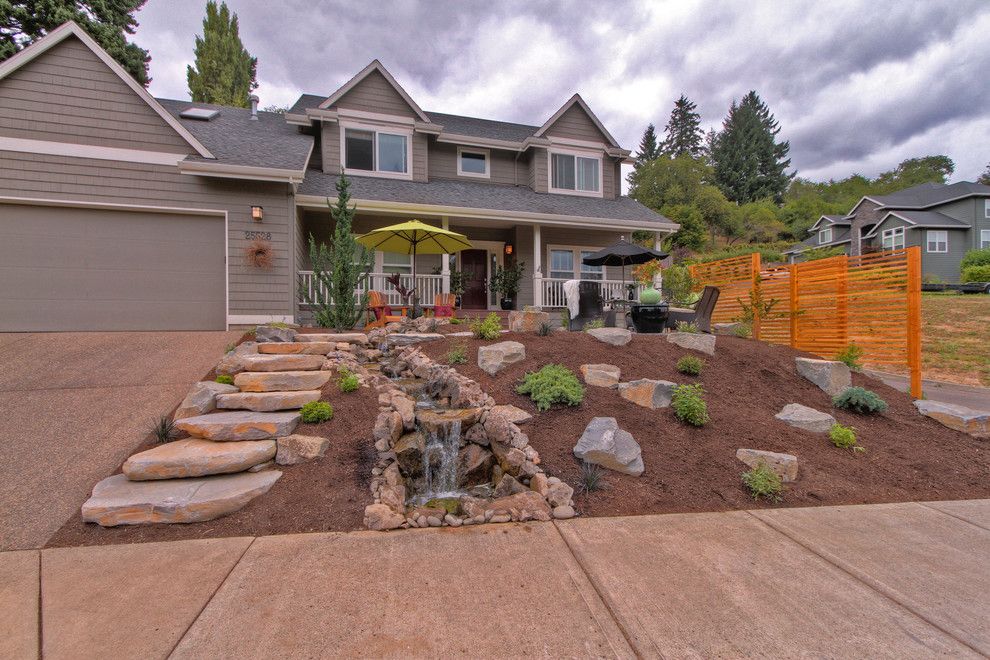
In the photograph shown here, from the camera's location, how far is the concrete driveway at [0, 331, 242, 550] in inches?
115

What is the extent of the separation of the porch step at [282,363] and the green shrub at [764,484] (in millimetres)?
4315

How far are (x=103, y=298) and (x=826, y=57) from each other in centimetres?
2164

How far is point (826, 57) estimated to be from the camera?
47.8 ft

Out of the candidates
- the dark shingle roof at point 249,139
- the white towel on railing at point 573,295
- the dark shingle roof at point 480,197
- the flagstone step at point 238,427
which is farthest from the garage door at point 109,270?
the white towel on railing at point 573,295

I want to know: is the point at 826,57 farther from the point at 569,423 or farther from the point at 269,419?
the point at 269,419

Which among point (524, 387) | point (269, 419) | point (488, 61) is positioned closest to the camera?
point (269, 419)

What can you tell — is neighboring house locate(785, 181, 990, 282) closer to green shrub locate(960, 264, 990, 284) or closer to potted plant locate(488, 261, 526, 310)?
green shrub locate(960, 264, 990, 284)

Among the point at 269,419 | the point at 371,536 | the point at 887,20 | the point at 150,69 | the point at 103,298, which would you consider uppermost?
the point at 150,69

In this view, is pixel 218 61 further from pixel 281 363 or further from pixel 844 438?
pixel 844 438

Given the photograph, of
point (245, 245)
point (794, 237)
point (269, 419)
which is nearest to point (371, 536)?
point (269, 419)

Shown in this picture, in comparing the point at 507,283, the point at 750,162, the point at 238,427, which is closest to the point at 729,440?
the point at 238,427

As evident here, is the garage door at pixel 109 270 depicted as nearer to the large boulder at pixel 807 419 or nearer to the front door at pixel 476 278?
the front door at pixel 476 278

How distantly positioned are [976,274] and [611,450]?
2628cm

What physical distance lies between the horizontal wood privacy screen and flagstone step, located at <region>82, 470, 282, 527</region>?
292 inches
